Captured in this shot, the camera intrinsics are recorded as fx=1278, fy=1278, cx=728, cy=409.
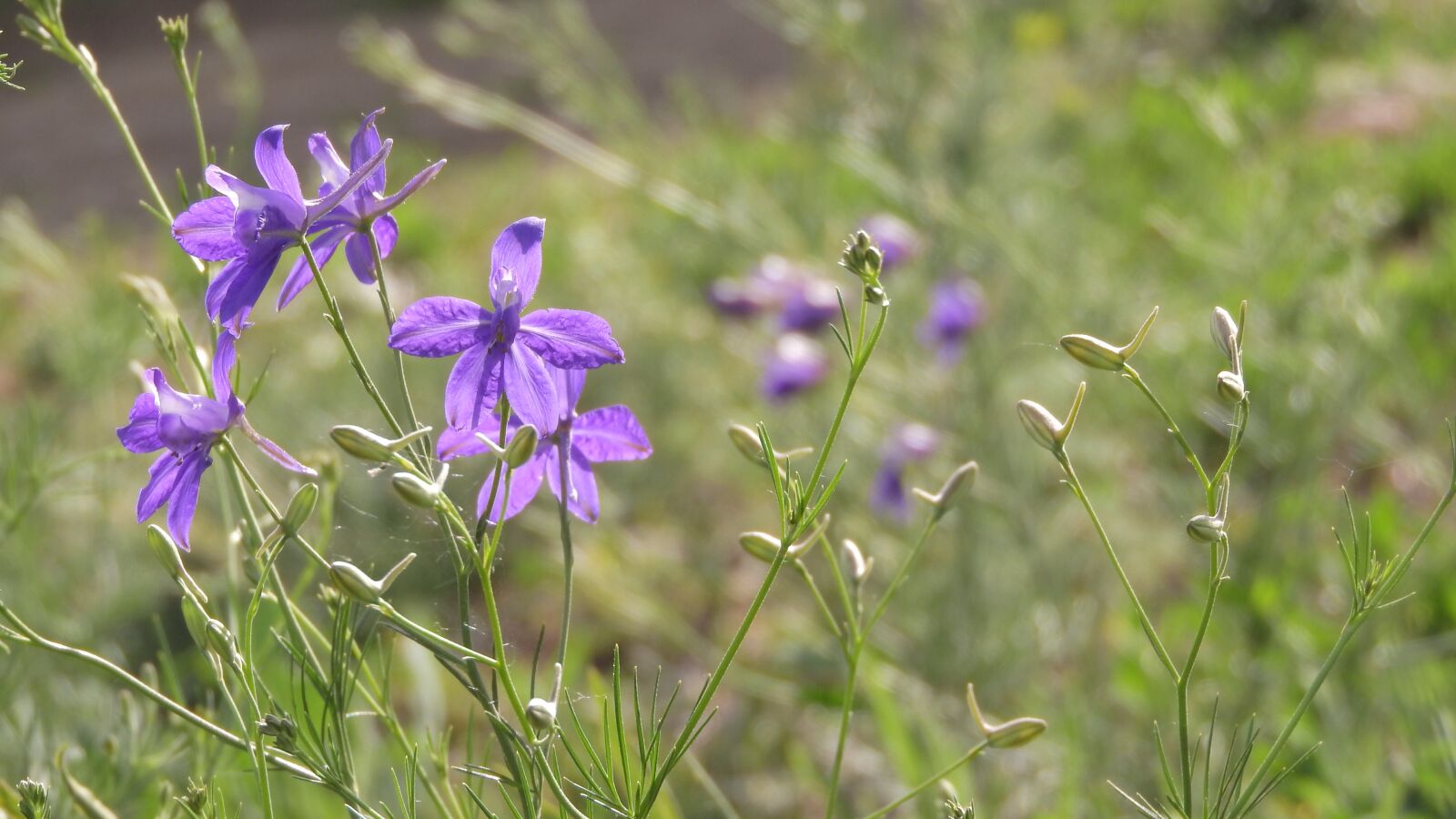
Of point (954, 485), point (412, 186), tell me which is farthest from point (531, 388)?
point (954, 485)

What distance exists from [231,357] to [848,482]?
1.83 meters

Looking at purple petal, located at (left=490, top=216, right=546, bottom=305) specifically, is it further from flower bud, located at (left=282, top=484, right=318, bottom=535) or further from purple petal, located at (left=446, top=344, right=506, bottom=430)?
flower bud, located at (left=282, top=484, right=318, bottom=535)

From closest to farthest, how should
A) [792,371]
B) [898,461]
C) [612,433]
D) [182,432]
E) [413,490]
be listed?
[413,490] < [182,432] < [612,433] < [898,461] < [792,371]

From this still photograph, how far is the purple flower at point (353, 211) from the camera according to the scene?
696 mm

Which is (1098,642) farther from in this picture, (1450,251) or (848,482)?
(1450,251)

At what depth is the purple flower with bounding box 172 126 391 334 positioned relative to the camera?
0.67 meters

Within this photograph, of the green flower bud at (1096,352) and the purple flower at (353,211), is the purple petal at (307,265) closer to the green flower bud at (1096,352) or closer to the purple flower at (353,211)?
the purple flower at (353,211)

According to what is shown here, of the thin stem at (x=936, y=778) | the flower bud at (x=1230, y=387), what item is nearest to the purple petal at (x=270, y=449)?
the thin stem at (x=936, y=778)

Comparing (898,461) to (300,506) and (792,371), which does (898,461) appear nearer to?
(792,371)

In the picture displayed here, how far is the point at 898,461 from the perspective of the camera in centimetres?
209

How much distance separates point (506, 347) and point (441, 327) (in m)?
0.04

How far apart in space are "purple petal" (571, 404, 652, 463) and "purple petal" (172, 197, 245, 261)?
22cm

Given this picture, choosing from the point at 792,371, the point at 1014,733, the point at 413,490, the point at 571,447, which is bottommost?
the point at 792,371

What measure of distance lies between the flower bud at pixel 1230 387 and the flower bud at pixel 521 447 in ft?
1.13
